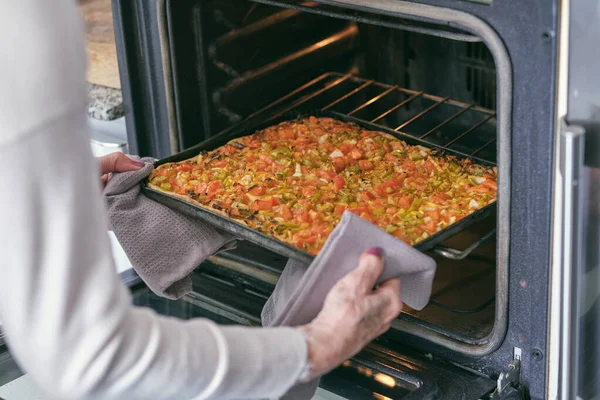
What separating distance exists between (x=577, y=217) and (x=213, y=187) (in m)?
0.73

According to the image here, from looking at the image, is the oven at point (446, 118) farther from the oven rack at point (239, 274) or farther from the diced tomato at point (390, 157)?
the diced tomato at point (390, 157)

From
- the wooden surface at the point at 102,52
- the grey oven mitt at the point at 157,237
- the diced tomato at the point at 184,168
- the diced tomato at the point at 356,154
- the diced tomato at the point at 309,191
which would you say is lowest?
the grey oven mitt at the point at 157,237

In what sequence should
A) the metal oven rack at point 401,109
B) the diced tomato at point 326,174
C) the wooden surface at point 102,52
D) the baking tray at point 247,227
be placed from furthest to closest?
the wooden surface at point 102,52, the metal oven rack at point 401,109, the diced tomato at point 326,174, the baking tray at point 247,227

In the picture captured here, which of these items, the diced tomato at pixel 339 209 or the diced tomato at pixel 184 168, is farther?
the diced tomato at pixel 184 168

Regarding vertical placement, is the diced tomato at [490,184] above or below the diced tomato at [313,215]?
above

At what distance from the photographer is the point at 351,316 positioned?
3.91 ft

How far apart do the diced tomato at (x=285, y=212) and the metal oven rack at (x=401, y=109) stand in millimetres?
442

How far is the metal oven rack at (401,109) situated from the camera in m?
2.01

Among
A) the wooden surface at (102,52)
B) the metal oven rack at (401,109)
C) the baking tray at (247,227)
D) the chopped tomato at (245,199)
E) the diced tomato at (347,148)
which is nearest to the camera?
the baking tray at (247,227)

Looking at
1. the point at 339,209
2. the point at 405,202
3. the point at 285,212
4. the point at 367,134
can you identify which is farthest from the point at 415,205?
the point at 367,134

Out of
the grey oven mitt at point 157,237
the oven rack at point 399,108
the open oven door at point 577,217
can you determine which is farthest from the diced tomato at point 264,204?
the open oven door at point 577,217

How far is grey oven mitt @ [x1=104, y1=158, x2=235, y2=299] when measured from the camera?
1.62m

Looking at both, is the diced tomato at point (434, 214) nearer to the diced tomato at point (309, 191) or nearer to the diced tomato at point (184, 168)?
the diced tomato at point (309, 191)

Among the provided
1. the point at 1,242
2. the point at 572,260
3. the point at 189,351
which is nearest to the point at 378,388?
the point at 572,260
